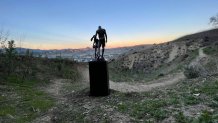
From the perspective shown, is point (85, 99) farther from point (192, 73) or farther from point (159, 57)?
point (159, 57)

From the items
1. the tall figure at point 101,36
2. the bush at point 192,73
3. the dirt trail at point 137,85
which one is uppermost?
the tall figure at point 101,36

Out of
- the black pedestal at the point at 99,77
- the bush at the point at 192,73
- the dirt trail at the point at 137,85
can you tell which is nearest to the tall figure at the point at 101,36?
Answer: the black pedestal at the point at 99,77

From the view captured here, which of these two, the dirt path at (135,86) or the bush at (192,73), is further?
the bush at (192,73)

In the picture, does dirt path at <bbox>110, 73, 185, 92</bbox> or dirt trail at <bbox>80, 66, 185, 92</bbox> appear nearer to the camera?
dirt path at <bbox>110, 73, 185, 92</bbox>

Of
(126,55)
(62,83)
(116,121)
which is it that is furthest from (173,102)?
(126,55)

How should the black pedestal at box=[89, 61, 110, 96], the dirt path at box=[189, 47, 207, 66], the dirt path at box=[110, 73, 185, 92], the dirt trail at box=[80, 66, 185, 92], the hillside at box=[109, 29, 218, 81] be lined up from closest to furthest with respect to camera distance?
the black pedestal at box=[89, 61, 110, 96]
the dirt path at box=[110, 73, 185, 92]
the dirt trail at box=[80, 66, 185, 92]
the dirt path at box=[189, 47, 207, 66]
the hillside at box=[109, 29, 218, 81]

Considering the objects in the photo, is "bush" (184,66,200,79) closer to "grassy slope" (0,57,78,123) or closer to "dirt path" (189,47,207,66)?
"grassy slope" (0,57,78,123)

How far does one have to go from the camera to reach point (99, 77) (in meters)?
16.8

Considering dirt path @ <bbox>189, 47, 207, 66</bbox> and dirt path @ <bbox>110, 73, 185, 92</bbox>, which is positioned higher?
dirt path @ <bbox>189, 47, 207, 66</bbox>

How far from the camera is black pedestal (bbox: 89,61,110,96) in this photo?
16609 mm

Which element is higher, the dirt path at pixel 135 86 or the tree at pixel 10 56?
the tree at pixel 10 56

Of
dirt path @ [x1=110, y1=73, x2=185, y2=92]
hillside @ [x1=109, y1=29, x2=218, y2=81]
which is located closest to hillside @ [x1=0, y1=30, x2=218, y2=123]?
dirt path @ [x1=110, y1=73, x2=185, y2=92]

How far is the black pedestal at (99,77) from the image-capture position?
16.6 meters

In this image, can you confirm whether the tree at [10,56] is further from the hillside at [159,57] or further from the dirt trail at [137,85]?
the hillside at [159,57]
